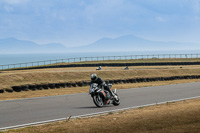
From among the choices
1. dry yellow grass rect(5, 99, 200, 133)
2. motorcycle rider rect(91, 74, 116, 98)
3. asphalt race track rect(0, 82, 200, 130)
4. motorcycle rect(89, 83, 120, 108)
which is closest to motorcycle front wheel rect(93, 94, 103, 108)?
motorcycle rect(89, 83, 120, 108)

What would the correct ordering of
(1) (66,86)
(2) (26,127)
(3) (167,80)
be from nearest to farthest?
1. (2) (26,127)
2. (1) (66,86)
3. (3) (167,80)

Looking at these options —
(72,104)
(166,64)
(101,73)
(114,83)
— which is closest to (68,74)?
(101,73)

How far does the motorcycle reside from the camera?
14414mm

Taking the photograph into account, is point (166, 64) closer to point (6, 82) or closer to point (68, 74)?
point (68, 74)

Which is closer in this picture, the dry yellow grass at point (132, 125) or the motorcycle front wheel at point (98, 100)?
the dry yellow grass at point (132, 125)

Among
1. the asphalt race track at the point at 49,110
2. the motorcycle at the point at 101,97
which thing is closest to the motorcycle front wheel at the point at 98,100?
the motorcycle at the point at 101,97

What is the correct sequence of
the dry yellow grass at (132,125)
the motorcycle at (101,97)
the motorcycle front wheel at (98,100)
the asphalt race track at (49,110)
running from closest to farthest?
the dry yellow grass at (132,125), the asphalt race track at (49,110), the motorcycle at (101,97), the motorcycle front wheel at (98,100)

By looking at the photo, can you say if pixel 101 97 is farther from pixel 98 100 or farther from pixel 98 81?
pixel 98 81

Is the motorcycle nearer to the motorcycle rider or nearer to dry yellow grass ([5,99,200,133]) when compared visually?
the motorcycle rider

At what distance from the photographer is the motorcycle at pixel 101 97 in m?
14.4

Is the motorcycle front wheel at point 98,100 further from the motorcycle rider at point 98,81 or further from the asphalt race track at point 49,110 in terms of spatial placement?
the motorcycle rider at point 98,81

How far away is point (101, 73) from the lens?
40.5m

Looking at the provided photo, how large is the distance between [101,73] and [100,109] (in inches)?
1037

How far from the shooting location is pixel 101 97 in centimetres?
1498
